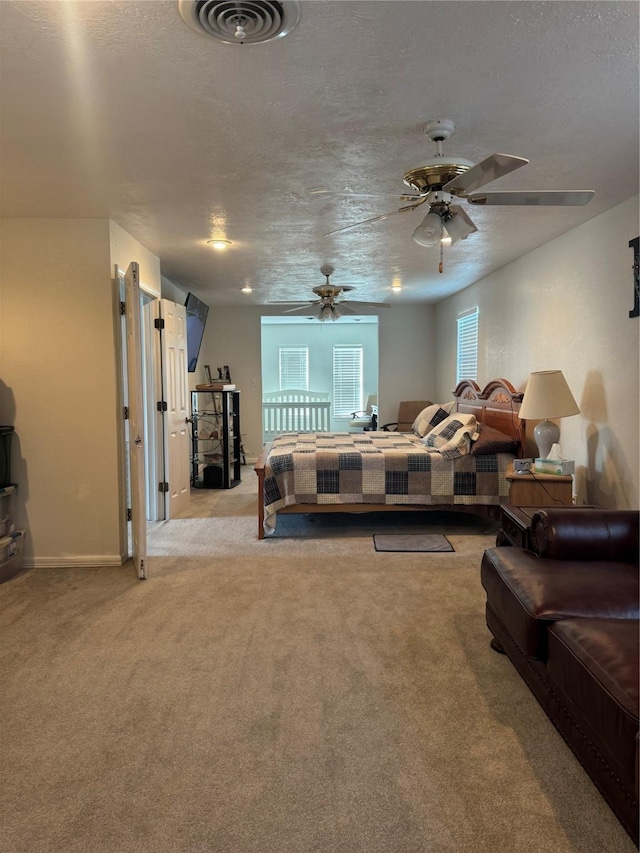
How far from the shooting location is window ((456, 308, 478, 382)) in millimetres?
6215

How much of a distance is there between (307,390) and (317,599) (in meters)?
7.19

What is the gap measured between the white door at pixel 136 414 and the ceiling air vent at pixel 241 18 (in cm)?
198

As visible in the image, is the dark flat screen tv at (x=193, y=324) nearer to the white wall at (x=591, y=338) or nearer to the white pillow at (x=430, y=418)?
the white pillow at (x=430, y=418)

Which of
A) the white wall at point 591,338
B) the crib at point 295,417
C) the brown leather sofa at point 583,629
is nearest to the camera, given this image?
the brown leather sofa at point 583,629

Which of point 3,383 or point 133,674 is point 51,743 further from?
point 3,383

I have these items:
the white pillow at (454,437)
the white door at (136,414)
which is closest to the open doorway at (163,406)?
the white door at (136,414)

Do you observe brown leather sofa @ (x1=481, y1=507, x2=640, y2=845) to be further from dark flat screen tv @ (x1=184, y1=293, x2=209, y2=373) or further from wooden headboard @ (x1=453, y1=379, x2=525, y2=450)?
dark flat screen tv @ (x1=184, y1=293, x2=209, y2=373)

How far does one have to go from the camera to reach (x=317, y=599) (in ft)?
10.2

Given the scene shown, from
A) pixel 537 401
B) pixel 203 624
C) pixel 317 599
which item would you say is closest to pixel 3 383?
pixel 203 624

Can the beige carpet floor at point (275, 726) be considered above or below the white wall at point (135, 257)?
below

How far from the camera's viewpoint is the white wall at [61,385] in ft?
11.7

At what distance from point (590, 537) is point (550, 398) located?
1.57m

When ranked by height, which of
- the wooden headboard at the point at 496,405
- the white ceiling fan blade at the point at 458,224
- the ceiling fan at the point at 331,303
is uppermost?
the ceiling fan at the point at 331,303

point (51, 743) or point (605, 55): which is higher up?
point (605, 55)
